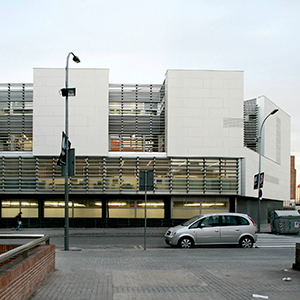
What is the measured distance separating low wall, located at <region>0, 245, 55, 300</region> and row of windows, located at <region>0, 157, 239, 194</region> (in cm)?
2094

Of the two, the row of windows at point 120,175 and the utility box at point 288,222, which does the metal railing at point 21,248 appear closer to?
the row of windows at point 120,175

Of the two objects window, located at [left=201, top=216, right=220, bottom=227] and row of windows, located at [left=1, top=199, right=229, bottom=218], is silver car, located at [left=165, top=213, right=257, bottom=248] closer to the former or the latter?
window, located at [left=201, top=216, right=220, bottom=227]

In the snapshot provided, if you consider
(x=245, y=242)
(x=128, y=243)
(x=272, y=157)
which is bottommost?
(x=128, y=243)

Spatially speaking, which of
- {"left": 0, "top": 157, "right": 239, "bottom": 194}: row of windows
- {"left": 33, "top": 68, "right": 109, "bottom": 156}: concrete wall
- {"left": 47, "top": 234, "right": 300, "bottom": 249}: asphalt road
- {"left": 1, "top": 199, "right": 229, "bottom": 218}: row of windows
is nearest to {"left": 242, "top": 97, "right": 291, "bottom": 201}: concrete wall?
{"left": 0, "top": 157, "right": 239, "bottom": 194}: row of windows

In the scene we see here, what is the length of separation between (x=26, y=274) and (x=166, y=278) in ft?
11.8

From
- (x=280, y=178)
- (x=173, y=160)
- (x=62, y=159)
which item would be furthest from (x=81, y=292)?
(x=280, y=178)

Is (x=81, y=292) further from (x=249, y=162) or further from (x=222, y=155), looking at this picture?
(x=249, y=162)

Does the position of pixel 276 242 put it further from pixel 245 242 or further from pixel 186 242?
pixel 186 242

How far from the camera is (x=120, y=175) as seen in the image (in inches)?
1202

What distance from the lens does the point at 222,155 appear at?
102ft

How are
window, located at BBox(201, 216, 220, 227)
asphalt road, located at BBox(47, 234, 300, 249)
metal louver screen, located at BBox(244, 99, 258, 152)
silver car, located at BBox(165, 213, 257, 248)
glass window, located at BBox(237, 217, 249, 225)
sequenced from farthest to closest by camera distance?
1. metal louver screen, located at BBox(244, 99, 258, 152)
2. asphalt road, located at BBox(47, 234, 300, 249)
3. glass window, located at BBox(237, 217, 249, 225)
4. window, located at BBox(201, 216, 220, 227)
5. silver car, located at BBox(165, 213, 257, 248)

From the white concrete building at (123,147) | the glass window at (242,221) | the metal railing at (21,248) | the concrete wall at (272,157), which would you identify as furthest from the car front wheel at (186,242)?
the concrete wall at (272,157)

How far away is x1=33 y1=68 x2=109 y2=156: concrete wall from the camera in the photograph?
3003 centimetres

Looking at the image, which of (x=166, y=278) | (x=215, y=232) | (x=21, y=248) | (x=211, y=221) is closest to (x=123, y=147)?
(x=211, y=221)
